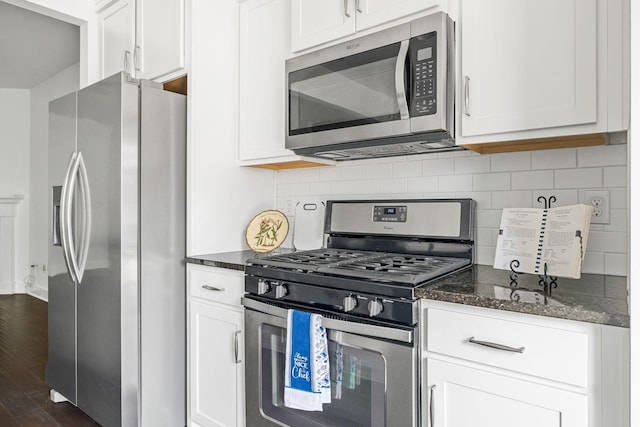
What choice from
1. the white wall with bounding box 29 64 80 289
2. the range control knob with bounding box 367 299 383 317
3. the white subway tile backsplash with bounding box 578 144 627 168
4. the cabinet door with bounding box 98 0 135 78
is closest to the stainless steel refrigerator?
the cabinet door with bounding box 98 0 135 78

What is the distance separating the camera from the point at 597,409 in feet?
3.48

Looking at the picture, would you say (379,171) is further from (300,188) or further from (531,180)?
(531,180)

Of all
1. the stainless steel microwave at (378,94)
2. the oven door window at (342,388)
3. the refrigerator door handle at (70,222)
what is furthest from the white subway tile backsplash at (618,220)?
the refrigerator door handle at (70,222)

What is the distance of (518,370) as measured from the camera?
1.16m

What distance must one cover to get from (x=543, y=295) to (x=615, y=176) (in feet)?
2.24

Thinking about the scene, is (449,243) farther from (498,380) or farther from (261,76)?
(261,76)

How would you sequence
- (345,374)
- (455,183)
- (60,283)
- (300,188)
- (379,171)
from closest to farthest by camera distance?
(345,374) → (455,183) → (379,171) → (60,283) → (300,188)

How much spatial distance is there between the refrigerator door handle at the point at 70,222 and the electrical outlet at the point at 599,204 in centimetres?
245

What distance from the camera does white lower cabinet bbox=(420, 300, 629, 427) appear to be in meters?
1.05

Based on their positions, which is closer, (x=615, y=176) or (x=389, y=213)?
(x=615, y=176)

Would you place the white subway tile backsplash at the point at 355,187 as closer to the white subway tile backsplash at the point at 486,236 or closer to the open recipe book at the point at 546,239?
the white subway tile backsplash at the point at 486,236

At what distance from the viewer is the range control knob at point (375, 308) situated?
1383mm
